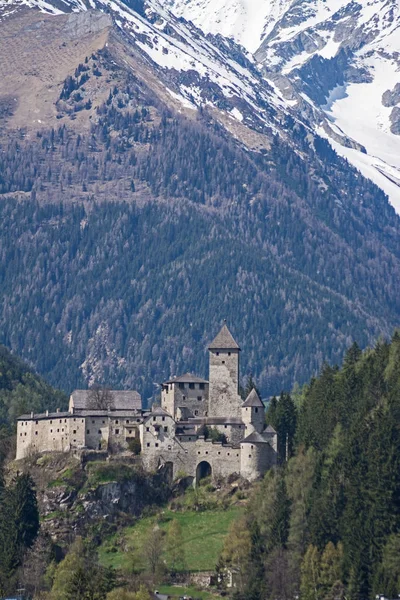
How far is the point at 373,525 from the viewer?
5974 inches

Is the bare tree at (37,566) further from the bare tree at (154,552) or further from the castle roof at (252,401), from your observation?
the castle roof at (252,401)

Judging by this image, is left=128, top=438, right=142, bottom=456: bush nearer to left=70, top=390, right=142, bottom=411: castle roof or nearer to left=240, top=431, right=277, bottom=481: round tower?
left=70, top=390, right=142, bottom=411: castle roof

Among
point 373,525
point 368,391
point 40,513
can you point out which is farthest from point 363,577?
point 40,513

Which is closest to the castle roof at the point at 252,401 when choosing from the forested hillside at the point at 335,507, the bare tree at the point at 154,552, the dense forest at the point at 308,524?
the dense forest at the point at 308,524

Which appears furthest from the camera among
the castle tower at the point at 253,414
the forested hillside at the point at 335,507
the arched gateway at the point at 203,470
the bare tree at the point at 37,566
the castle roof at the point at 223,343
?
the castle roof at the point at 223,343

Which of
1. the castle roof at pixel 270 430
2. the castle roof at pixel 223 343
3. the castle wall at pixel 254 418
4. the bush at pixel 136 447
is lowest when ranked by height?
the bush at pixel 136 447

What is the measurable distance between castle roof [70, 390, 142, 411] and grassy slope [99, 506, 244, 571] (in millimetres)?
13615

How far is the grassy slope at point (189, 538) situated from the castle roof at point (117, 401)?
536 inches

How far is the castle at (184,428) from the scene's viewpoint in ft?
579

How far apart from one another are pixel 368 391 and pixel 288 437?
10.5 meters

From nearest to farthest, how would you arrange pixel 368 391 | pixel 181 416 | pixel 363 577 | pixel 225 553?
pixel 363 577, pixel 225 553, pixel 368 391, pixel 181 416

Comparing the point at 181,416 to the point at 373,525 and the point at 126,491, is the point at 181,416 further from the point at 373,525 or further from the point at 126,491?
the point at 373,525

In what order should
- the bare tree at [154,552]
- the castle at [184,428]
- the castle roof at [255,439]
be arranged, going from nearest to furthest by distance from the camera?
the bare tree at [154,552]
the castle roof at [255,439]
the castle at [184,428]

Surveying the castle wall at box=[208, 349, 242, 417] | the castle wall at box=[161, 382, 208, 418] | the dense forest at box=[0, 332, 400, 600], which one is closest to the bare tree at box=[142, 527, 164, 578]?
the dense forest at box=[0, 332, 400, 600]
